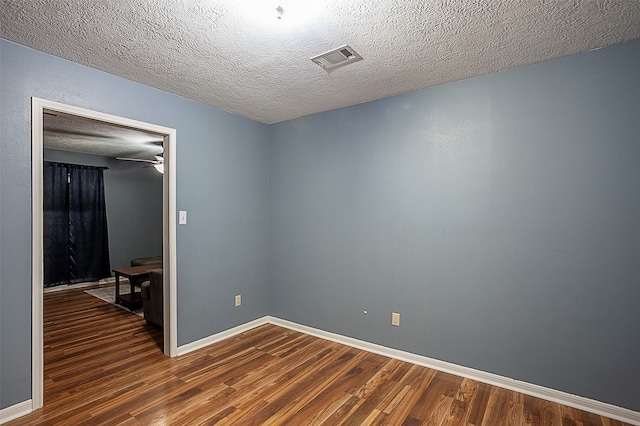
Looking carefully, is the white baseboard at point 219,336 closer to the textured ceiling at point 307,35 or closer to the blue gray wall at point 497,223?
the blue gray wall at point 497,223

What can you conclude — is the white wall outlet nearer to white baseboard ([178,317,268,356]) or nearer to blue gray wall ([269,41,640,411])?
blue gray wall ([269,41,640,411])

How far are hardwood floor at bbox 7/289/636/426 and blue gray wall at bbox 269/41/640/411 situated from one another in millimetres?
292

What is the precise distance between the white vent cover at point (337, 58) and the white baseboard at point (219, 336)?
9.34ft

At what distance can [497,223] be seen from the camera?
2.51m

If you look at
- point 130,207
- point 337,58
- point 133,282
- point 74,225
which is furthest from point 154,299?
point 130,207

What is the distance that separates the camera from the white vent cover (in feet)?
7.11

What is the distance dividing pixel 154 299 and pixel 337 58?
3.27m

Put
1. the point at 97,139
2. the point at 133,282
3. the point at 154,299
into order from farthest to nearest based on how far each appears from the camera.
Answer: the point at 97,139 < the point at 133,282 < the point at 154,299

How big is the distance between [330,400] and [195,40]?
2664 mm

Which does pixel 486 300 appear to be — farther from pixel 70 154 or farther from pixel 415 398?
pixel 70 154

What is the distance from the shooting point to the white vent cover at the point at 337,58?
217cm

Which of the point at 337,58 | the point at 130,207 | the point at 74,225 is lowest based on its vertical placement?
the point at 74,225

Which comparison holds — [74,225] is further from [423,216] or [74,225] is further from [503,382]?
[503,382]

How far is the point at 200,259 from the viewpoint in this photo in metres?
3.22
